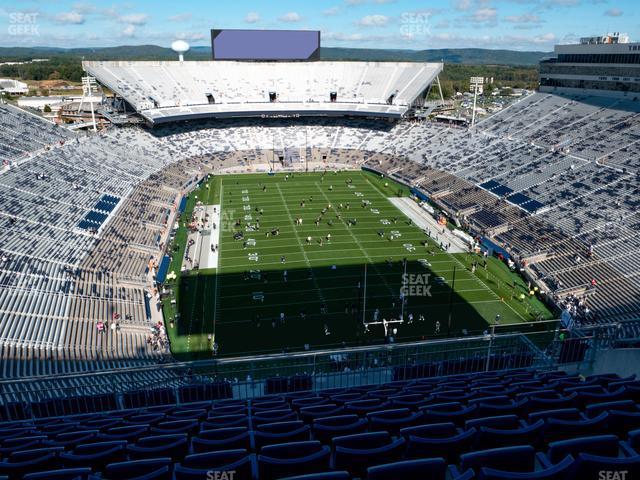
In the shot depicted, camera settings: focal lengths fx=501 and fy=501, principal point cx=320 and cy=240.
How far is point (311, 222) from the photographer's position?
121ft

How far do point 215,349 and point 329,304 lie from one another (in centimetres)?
641

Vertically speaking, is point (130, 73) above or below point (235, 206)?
above

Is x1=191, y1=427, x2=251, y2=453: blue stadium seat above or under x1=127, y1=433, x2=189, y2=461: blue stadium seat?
above

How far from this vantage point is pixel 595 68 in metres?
48.5

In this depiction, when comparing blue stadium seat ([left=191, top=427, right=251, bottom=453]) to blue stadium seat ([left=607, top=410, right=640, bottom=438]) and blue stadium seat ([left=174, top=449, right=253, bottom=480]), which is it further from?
blue stadium seat ([left=607, top=410, right=640, bottom=438])

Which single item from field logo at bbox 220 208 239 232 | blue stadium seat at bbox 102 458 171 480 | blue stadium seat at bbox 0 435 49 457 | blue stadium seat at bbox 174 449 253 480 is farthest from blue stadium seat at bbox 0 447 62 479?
field logo at bbox 220 208 239 232

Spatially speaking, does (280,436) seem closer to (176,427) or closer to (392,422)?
(392,422)

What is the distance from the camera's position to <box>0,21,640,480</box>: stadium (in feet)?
16.9

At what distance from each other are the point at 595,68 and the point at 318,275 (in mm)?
38505

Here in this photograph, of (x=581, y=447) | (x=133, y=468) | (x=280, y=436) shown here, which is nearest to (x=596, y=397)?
(x=581, y=447)

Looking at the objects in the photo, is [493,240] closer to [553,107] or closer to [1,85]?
[553,107]

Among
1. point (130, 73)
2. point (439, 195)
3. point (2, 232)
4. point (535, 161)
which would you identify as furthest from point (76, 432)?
point (130, 73)

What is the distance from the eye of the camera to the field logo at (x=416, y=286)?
84.3 ft

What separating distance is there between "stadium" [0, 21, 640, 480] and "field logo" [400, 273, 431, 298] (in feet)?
0.47
